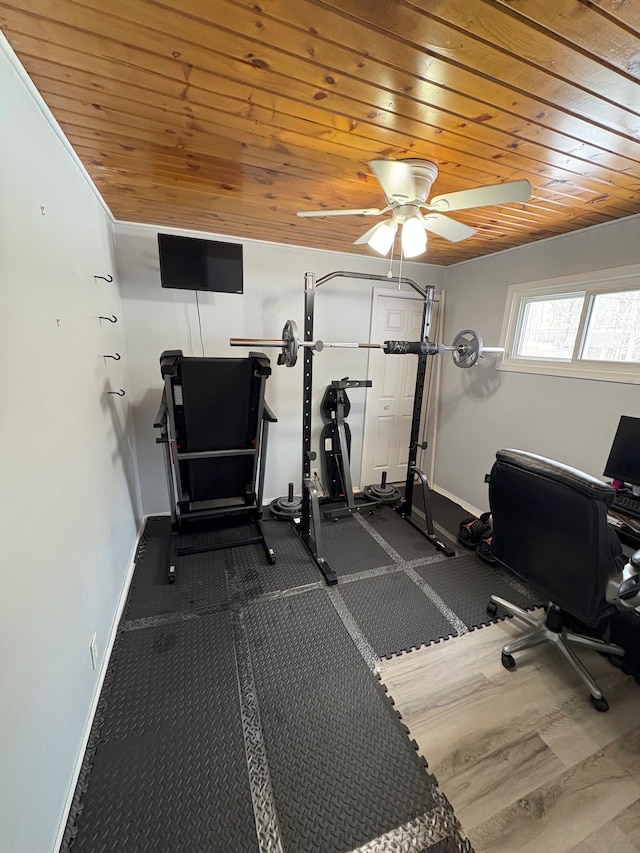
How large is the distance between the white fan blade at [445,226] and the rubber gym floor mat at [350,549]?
229cm

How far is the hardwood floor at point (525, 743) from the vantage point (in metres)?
1.20

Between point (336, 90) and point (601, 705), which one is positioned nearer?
point (336, 90)

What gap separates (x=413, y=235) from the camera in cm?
156

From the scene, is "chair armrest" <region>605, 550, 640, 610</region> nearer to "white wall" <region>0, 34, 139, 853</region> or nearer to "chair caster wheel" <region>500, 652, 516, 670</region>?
"chair caster wheel" <region>500, 652, 516, 670</region>

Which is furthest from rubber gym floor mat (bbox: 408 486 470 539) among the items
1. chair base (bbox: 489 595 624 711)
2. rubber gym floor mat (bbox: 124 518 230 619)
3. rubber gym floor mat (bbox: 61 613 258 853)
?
rubber gym floor mat (bbox: 61 613 258 853)

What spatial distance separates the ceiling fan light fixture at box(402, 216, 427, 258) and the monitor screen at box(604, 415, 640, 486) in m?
1.69

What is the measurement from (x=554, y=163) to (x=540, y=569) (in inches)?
77.0

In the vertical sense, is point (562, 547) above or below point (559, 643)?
above

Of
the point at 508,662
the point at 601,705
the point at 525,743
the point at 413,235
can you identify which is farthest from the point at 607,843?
the point at 413,235

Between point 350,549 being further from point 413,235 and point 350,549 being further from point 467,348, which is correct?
point 413,235

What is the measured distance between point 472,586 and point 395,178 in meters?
2.54

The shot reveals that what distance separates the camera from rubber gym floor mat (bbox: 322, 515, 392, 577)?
2600 mm

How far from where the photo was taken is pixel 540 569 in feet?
5.42

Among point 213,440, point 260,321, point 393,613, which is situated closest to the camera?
point 393,613
